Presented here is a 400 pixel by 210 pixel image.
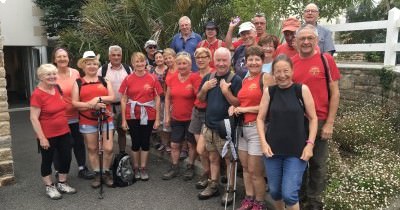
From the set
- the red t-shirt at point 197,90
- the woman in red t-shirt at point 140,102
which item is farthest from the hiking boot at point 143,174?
the red t-shirt at point 197,90

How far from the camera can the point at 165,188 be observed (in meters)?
4.98

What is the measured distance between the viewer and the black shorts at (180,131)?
16.2 feet

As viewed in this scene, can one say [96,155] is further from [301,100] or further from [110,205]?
[301,100]

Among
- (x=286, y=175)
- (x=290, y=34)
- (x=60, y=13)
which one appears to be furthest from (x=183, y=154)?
(x=60, y=13)

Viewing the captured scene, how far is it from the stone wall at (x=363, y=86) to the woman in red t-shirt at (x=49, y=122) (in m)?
5.12

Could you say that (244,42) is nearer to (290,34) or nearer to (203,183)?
(290,34)

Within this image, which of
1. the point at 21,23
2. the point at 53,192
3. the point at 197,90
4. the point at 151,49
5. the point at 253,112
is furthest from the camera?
the point at 21,23

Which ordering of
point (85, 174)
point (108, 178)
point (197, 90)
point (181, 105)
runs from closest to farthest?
1. point (197, 90)
2. point (181, 105)
3. point (108, 178)
4. point (85, 174)

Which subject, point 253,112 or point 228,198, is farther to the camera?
point 228,198

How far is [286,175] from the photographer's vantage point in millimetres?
3229

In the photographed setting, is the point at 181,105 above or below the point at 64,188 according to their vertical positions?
above

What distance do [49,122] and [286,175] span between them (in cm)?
285

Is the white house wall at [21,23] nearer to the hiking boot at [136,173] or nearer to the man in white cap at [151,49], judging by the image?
the man in white cap at [151,49]

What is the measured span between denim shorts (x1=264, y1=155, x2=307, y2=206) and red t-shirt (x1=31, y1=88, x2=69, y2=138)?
2.60m
